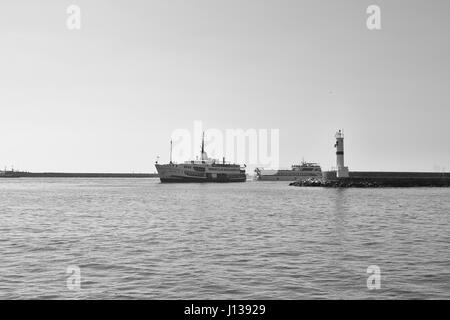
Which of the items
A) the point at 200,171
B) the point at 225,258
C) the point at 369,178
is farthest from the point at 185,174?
the point at 225,258

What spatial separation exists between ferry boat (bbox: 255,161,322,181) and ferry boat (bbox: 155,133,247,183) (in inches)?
1371

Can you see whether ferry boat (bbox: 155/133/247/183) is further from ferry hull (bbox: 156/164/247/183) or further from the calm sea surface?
the calm sea surface

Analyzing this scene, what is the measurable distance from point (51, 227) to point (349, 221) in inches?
756

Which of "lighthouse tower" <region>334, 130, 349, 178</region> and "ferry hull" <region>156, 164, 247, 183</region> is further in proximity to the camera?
"ferry hull" <region>156, 164, 247, 183</region>

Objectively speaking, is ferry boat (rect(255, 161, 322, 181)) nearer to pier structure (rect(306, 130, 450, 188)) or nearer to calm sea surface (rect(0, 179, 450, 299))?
pier structure (rect(306, 130, 450, 188))

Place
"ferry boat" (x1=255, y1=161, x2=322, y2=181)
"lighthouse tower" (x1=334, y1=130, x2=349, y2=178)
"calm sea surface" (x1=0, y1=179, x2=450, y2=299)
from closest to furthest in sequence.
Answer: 1. "calm sea surface" (x1=0, y1=179, x2=450, y2=299)
2. "lighthouse tower" (x1=334, y1=130, x2=349, y2=178)
3. "ferry boat" (x1=255, y1=161, x2=322, y2=181)

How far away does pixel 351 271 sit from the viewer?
15328 mm

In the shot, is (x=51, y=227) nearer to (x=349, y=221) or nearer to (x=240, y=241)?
(x=240, y=241)

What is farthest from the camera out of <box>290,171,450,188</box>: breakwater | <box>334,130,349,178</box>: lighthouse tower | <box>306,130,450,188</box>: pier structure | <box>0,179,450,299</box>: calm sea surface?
<box>290,171,450,188</box>: breakwater

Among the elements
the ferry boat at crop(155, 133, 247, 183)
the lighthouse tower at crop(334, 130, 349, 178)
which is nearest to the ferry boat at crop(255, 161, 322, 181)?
the ferry boat at crop(155, 133, 247, 183)

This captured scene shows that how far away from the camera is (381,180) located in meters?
102

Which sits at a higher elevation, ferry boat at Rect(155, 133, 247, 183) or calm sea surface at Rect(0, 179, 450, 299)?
ferry boat at Rect(155, 133, 247, 183)

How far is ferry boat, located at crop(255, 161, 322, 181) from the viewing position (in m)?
178
